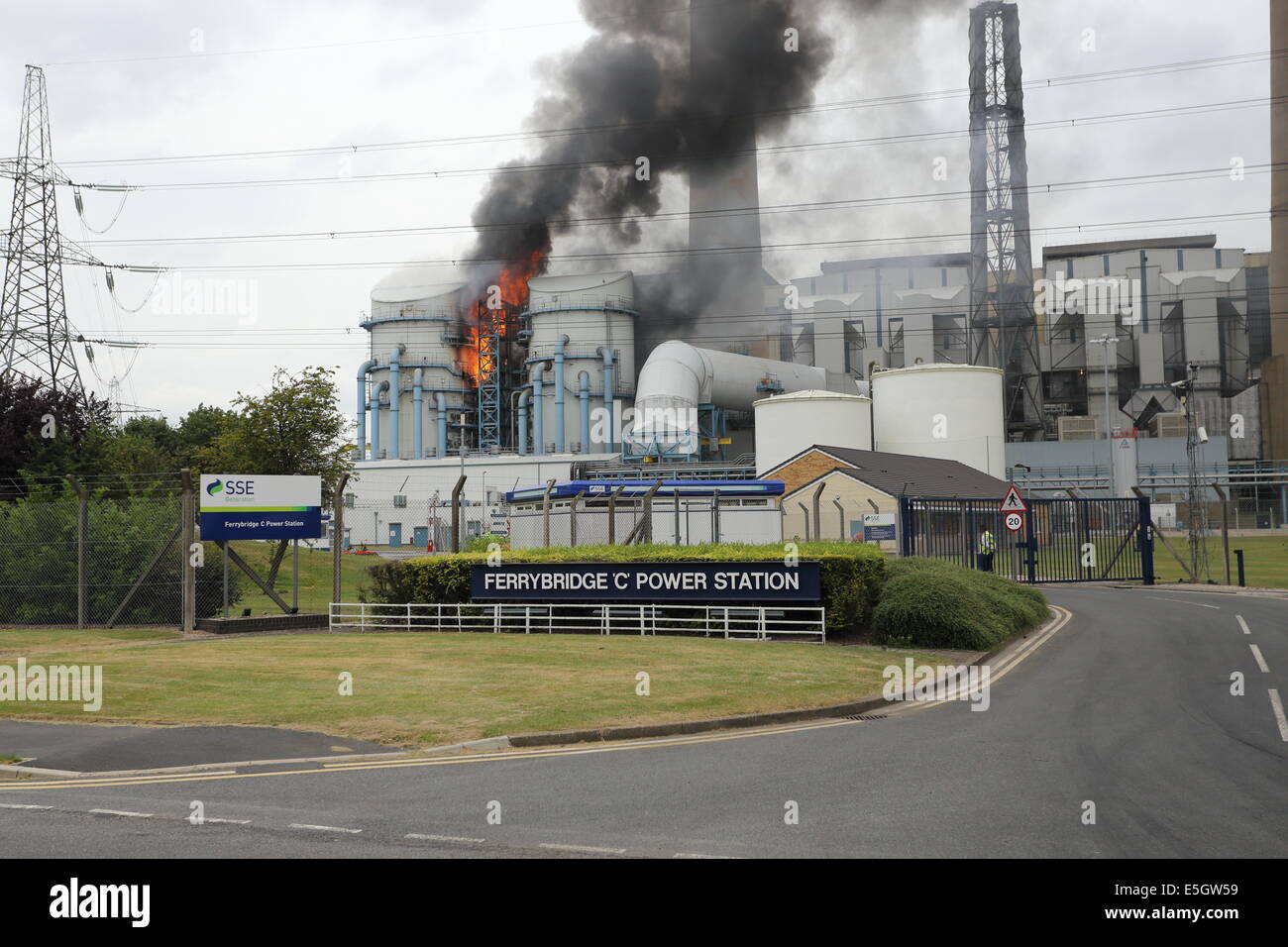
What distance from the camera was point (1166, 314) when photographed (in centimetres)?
9069

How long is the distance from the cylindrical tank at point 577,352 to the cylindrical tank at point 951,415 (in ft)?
73.0

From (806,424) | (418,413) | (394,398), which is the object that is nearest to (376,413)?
(394,398)

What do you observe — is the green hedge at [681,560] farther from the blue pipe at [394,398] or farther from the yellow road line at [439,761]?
the blue pipe at [394,398]

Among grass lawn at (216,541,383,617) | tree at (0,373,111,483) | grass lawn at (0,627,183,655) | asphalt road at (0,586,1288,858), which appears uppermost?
tree at (0,373,111,483)

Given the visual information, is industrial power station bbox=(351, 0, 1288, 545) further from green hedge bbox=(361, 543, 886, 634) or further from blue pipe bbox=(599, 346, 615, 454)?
green hedge bbox=(361, 543, 886, 634)

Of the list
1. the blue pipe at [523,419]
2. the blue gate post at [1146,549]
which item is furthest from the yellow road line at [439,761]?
the blue pipe at [523,419]

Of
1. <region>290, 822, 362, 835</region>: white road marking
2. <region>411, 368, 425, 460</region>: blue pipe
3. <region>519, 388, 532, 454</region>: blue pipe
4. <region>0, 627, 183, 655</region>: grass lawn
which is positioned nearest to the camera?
<region>290, 822, 362, 835</region>: white road marking

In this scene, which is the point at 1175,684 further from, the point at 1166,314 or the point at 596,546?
the point at 1166,314

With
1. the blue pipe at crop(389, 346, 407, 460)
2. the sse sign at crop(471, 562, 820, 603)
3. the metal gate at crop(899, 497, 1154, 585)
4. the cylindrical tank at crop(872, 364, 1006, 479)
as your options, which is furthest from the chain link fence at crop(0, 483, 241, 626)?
the blue pipe at crop(389, 346, 407, 460)

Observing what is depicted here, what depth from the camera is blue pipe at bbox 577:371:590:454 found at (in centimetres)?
7862

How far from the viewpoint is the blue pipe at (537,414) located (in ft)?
259

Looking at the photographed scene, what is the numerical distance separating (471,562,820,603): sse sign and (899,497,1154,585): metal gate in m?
7.14
